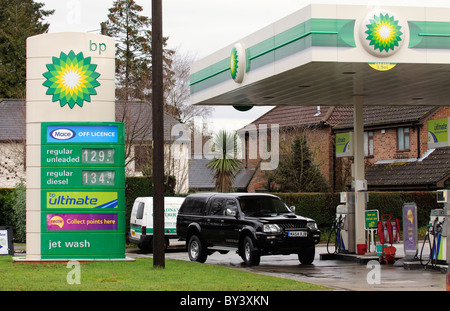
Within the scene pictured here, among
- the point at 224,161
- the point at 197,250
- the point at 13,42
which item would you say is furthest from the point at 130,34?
the point at 197,250

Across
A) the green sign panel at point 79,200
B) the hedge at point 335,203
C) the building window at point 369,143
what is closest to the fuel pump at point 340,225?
the green sign panel at point 79,200

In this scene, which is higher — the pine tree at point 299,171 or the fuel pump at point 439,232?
the pine tree at point 299,171

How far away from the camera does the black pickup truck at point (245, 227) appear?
1920 cm

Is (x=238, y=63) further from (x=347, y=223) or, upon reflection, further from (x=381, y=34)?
(x=347, y=223)

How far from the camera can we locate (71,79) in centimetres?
1941

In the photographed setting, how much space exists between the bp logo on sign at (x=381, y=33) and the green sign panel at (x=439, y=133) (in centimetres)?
359

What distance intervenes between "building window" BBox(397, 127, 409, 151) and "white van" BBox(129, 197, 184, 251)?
1800 centimetres

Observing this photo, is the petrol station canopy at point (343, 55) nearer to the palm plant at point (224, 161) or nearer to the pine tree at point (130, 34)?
the palm plant at point (224, 161)

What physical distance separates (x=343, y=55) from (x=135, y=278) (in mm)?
6559

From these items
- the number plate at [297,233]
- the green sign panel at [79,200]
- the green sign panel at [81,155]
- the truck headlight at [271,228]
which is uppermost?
the green sign panel at [81,155]
